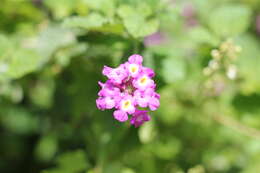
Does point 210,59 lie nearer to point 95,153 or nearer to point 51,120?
point 95,153

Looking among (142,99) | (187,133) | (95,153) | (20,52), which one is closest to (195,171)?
(187,133)

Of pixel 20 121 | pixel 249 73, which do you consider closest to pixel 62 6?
pixel 20 121

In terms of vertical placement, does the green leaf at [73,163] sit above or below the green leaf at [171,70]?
below

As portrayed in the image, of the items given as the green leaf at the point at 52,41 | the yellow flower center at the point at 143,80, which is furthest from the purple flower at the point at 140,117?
the green leaf at the point at 52,41

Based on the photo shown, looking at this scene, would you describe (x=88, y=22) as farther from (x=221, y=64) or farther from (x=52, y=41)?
(x=221, y=64)

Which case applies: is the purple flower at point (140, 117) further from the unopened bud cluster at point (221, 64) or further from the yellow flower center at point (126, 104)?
the unopened bud cluster at point (221, 64)

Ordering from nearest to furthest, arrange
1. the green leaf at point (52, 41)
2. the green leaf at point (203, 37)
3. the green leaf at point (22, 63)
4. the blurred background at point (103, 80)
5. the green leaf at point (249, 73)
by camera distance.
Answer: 1. the green leaf at point (22, 63)
2. the blurred background at point (103, 80)
3. the green leaf at point (203, 37)
4. the green leaf at point (52, 41)
5. the green leaf at point (249, 73)
